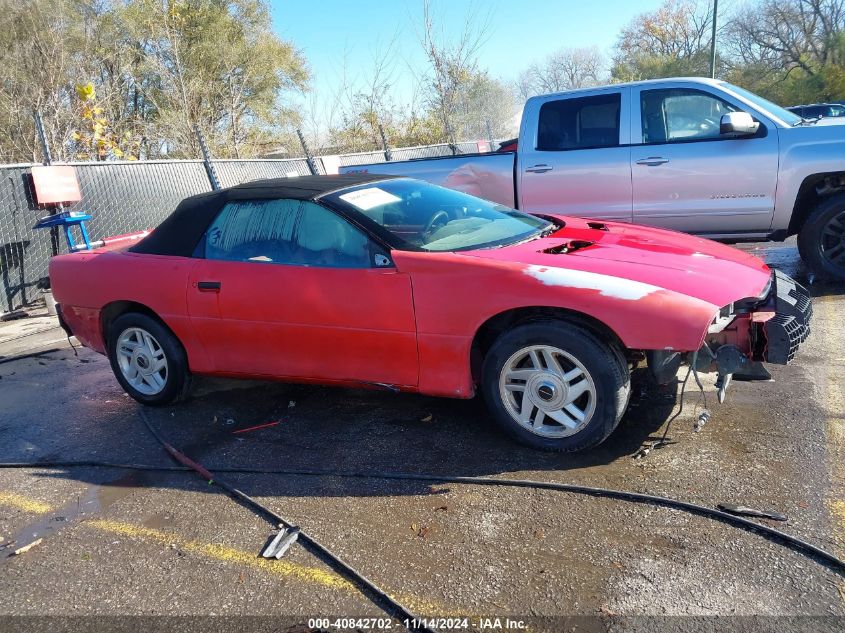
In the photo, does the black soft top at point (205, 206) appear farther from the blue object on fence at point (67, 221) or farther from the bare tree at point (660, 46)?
the bare tree at point (660, 46)

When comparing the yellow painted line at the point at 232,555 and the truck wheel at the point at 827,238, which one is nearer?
the yellow painted line at the point at 232,555

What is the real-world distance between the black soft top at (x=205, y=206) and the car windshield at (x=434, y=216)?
0.18 m

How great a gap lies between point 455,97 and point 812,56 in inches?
1041

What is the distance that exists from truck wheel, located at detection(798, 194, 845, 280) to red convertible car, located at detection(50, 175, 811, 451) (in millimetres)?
2706

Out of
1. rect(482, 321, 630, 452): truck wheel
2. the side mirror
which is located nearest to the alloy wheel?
rect(482, 321, 630, 452): truck wheel

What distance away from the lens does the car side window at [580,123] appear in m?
6.79

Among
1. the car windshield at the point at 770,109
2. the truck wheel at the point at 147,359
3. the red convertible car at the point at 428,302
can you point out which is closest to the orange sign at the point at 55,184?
the red convertible car at the point at 428,302

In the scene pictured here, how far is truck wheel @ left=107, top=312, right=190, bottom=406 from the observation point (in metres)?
4.50

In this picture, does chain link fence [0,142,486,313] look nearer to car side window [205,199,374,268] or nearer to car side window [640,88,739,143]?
car side window [205,199,374,268]

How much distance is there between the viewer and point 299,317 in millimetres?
3881

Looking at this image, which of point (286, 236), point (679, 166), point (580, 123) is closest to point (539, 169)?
point (580, 123)

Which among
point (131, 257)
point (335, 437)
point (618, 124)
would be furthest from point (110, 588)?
point (618, 124)

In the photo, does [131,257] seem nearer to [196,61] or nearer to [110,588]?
[110,588]

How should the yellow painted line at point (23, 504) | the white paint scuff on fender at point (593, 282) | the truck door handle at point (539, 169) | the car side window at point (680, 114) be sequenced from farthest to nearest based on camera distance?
the truck door handle at point (539, 169)
the car side window at point (680, 114)
the yellow painted line at point (23, 504)
the white paint scuff on fender at point (593, 282)
